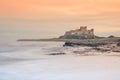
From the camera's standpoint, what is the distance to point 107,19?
1095cm

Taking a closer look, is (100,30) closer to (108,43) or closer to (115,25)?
(115,25)

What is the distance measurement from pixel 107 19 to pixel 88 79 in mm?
6622

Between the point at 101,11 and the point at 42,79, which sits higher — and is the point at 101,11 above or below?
above

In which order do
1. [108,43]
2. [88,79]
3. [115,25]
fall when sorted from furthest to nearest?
[108,43] < [115,25] < [88,79]

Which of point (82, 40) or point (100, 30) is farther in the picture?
point (82, 40)

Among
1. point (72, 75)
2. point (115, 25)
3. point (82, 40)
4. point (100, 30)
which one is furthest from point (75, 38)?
point (72, 75)

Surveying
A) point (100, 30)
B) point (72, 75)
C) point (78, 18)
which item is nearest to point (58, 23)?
point (78, 18)

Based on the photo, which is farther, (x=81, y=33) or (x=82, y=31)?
(x=81, y=33)

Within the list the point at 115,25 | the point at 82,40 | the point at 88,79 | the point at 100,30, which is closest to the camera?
the point at 88,79

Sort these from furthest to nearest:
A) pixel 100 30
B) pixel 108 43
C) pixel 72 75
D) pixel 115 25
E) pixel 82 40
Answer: pixel 82 40
pixel 108 43
pixel 100 30
pixel 115 25
pixel 72 75

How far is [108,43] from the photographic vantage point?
42.7 feet

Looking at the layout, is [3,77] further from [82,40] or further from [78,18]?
[82,40]

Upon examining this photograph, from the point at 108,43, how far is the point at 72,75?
8.26 m

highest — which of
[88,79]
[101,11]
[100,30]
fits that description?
[101,11]
